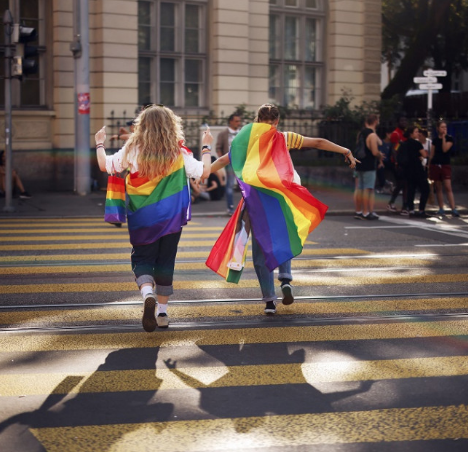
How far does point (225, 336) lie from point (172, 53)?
16766mm

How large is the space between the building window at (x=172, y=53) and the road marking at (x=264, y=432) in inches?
719

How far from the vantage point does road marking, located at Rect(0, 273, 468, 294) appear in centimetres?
888

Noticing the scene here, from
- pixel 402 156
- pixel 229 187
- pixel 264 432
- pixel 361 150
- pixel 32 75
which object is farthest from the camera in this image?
pixel 32 75

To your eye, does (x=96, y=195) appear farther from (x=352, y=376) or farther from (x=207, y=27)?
(x=352, y=376)

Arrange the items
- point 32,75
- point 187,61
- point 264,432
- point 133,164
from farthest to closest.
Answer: point 187,61 < point 32,75 < point 133,164 < point 264,432

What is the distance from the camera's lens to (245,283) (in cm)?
937

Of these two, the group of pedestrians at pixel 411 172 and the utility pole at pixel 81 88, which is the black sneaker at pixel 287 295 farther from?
the utility pole at pixel 81 88

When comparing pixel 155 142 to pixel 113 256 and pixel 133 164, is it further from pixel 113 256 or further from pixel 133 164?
pixel 113 256

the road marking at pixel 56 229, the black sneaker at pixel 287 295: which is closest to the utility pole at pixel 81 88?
the road marking at pixel 56 229

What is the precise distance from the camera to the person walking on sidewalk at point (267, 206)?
755cm

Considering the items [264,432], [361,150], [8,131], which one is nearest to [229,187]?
[361,150]

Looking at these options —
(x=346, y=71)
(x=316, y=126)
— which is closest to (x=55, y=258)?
(x=316, y=126)

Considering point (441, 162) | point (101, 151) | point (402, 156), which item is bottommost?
point (441, 162)

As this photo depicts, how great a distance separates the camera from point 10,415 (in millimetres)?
4941
